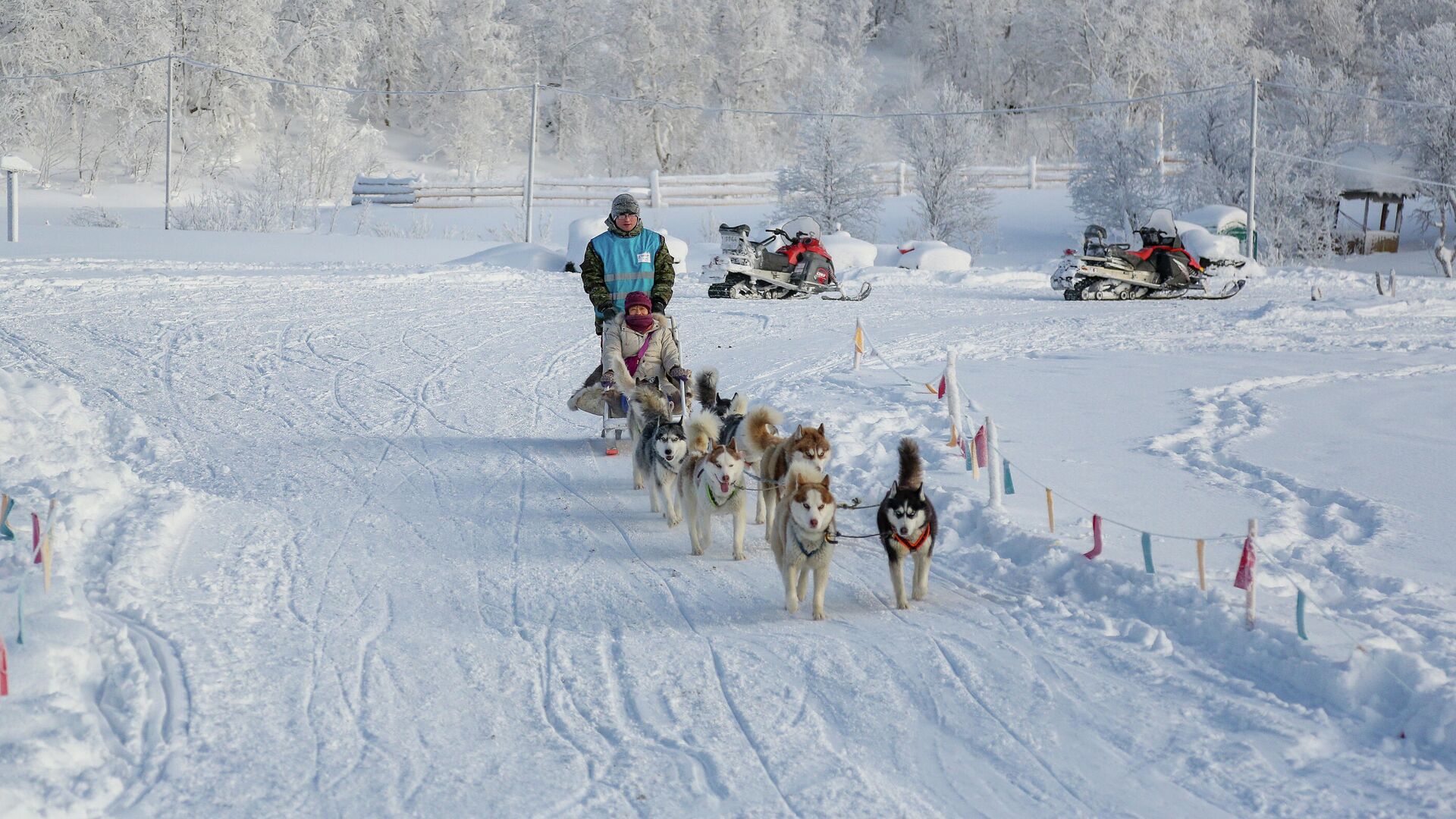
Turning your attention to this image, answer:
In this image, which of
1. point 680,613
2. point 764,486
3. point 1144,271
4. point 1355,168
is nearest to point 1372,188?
point 1355,168

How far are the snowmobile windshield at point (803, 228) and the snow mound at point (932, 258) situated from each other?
158 inches

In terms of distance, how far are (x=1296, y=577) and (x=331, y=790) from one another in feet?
14.2

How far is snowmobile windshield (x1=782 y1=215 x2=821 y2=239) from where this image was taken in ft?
67.2

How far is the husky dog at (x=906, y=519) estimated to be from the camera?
19.1 feet

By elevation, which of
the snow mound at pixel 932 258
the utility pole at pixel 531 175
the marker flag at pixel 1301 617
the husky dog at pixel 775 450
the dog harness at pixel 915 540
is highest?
the utility pole at pixel 531 175

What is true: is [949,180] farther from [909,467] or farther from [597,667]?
[597,667]

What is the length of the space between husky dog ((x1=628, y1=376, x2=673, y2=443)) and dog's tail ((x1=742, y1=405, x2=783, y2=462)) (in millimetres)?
786

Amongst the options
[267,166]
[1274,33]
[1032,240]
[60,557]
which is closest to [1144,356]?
[60,557]

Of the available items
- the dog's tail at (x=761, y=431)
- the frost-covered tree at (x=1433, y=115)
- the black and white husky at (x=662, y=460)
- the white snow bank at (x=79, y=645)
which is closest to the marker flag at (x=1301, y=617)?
the dog's tail at (x=761, y=431)

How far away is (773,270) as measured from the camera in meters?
19.6

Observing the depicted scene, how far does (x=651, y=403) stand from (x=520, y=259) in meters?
14.6

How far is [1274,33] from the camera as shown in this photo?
170 feet

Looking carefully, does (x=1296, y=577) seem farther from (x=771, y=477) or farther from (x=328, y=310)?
(x=328, y=310)

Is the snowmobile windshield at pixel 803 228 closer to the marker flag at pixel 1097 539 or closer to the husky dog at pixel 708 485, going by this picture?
the husky dog at pixel 708 485
